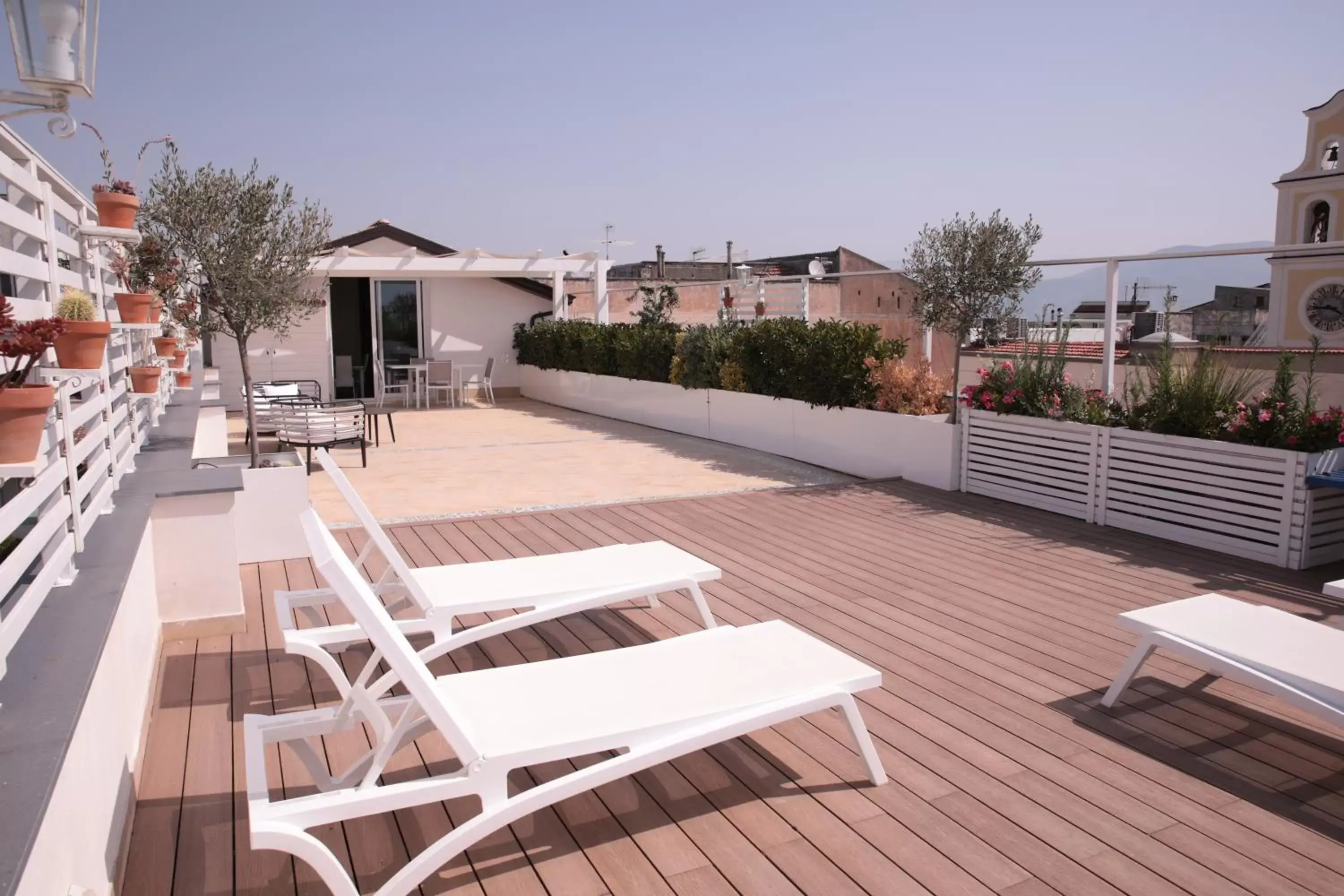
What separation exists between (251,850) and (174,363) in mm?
6363

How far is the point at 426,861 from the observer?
223 cm

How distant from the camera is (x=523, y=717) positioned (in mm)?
2643

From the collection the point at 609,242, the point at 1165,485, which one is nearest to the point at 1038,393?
the point at 1165,485

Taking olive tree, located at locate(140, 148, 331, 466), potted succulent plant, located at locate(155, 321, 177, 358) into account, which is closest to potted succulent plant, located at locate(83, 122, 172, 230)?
olive tree, located at locate(140, 148, 331, 466)

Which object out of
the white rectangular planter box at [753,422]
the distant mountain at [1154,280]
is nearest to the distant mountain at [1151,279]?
the distant mountain at [1154,280]

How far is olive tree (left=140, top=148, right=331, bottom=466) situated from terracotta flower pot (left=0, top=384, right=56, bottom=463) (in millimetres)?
4212

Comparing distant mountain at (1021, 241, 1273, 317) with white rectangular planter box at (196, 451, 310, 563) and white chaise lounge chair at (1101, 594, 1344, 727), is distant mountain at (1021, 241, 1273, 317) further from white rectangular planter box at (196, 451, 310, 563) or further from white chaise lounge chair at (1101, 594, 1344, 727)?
white rectangular planter box at (196, 451, 310, 563)

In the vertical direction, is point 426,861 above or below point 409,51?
below

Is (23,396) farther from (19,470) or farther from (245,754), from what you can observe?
(245,754)

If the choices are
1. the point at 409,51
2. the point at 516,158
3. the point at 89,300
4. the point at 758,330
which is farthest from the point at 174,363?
the point at 516,158

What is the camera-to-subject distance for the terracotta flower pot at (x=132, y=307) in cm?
517

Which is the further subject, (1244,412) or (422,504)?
(422,504)

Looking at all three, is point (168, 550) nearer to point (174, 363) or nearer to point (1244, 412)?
point (174, 363)

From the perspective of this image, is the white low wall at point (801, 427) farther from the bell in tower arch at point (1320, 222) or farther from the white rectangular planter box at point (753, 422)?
the bell in tower arch at point (1320, 222)
